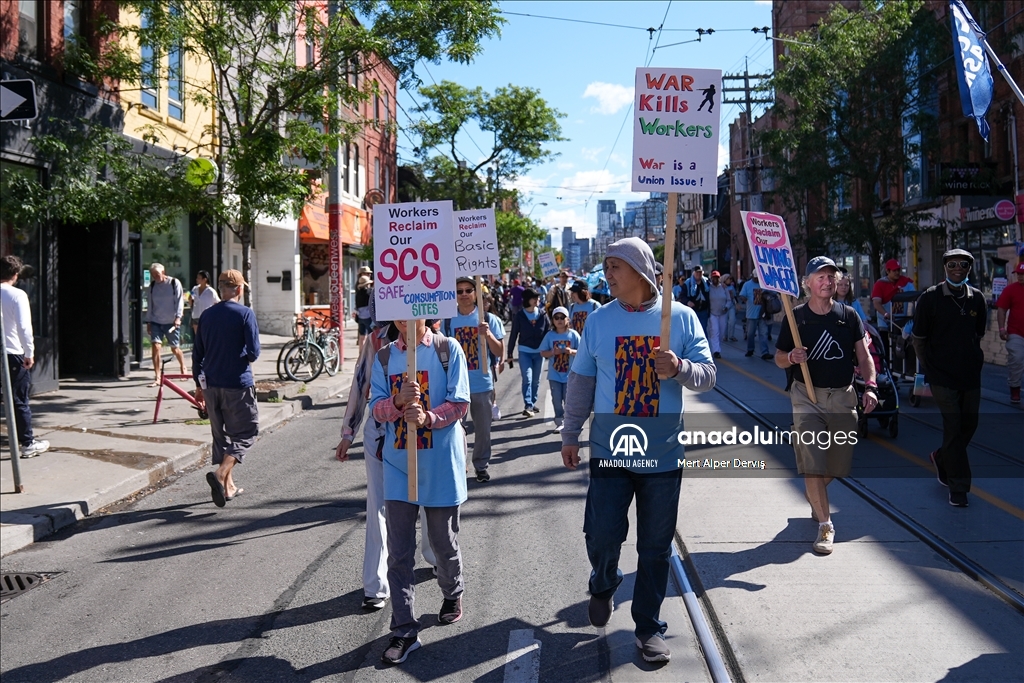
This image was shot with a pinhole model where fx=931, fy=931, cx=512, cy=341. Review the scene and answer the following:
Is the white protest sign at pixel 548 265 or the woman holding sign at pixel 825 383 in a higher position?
the white protest sign at pixel 548 265

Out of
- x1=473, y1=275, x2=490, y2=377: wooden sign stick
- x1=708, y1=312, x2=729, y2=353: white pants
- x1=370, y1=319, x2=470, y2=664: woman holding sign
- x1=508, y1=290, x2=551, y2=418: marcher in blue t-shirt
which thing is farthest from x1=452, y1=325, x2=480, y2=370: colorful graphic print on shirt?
x1=708, y1=312, x2=729, y2=353: white pants

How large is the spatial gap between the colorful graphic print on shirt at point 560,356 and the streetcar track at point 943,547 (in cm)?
376

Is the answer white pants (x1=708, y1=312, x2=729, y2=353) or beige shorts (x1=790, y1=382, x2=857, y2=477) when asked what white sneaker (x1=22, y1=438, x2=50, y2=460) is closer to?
beige shorts (x1=790, y1=382, x2=857, y2=477)

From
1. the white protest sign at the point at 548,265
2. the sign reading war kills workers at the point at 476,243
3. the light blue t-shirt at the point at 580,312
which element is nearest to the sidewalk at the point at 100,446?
the sign reading war kills workers at the point at 476,243

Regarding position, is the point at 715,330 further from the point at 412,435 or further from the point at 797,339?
the point at 412,435

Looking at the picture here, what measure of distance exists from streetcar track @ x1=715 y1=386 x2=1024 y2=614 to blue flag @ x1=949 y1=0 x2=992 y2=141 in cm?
454

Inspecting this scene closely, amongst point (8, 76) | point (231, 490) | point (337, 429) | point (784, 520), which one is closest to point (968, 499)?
point (784, 520)

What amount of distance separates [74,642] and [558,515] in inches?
142

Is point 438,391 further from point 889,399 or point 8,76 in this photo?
point 8,76

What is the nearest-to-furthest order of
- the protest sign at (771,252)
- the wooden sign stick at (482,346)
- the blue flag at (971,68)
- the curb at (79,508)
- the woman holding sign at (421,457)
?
the woman holding sign at (421,457) → the protest sign at (771,252) → the curb at (79,508) → the wooden sign stick at (482,346) → the blue flag at (971,68)

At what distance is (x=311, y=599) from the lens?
18.2 ft

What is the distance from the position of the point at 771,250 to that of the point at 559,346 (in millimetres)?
4343

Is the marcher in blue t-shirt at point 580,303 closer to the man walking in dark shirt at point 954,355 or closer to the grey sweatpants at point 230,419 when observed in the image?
the man walking in dark shirt at point 954,355

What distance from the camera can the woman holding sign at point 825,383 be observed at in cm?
629
